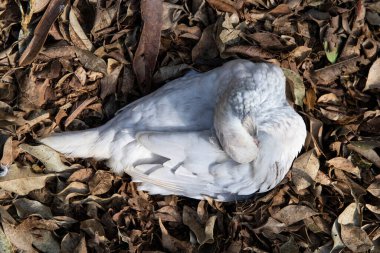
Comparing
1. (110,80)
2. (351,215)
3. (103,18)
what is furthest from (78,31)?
(351,215)

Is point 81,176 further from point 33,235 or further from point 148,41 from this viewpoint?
point 148,41

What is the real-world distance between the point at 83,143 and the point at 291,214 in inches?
33.1

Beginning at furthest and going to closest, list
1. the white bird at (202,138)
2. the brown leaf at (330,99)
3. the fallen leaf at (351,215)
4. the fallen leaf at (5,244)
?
the brown leaf at (330,99)
the fallen leaf at (351,215)
the fallen leaf at (5,244)
the white bird at (202,138)

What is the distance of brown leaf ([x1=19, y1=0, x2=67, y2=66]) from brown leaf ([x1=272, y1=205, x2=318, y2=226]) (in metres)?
1.13

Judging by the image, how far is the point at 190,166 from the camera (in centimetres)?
173

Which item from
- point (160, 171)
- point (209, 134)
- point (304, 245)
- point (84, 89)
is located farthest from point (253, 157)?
point (84, 89)

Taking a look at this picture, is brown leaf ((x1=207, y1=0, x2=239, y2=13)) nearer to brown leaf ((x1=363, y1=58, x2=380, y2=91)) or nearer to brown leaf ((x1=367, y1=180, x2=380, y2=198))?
brown leaf ((x1=363, y1=58, x2=380, y2=91))

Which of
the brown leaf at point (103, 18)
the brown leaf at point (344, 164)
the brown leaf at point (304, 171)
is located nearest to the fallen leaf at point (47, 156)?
the brown leaf at point (103, 18)

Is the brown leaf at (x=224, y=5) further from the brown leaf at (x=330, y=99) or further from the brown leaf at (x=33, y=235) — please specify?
the brown leaf at (x=33, y=235)

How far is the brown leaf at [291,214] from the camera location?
1896mm

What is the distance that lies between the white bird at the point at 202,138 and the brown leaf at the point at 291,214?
16 cm

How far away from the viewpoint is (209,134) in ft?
5.59

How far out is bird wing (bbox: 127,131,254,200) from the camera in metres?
1.70

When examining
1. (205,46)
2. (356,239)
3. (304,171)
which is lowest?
(356,239)
